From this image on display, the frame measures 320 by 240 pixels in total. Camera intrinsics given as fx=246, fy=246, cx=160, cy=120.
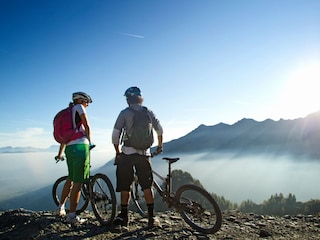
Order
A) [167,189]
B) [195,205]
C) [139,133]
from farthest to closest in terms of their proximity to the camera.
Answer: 1. [167,189]
2. [195,205]
3. [139,133]

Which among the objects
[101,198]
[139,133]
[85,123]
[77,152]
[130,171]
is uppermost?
[85,123]

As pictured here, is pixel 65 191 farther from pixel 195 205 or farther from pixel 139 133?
pixel 195 205

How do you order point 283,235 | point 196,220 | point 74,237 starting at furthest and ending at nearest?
point 196,220 < point 283,235 < point 74,237

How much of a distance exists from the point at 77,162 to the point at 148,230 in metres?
2.26

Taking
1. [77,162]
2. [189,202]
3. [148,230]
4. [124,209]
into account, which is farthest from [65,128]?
[189,202]

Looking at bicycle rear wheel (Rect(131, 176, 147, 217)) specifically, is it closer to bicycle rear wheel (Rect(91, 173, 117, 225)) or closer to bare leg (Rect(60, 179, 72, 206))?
bicycle rear wheel (Rect(91, 173, 117, 225))

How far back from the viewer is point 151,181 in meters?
5.76

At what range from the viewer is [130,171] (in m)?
5.61

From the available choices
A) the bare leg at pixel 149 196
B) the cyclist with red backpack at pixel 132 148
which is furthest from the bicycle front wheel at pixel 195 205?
the cyclist with red backpack at pixel 132 148

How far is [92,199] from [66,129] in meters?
1.92

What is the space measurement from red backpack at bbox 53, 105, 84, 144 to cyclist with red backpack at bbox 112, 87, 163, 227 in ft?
3.32

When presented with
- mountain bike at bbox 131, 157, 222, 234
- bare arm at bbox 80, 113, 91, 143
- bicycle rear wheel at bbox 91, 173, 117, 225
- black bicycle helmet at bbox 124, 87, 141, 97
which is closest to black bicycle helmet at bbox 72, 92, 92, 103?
bare arm at bbox 80, 113, 91, 143

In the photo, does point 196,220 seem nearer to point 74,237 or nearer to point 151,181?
point 151,181

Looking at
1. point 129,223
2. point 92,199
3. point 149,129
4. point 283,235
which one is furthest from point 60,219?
point 283,235
